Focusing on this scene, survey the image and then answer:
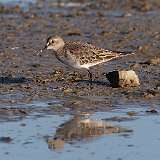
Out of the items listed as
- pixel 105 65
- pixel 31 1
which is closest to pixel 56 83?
pixel 105 65

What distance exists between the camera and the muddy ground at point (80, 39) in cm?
1227

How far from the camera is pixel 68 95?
1235 centimetres

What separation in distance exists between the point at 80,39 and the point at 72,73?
363 cm

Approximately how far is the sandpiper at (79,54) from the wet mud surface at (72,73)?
0.32 metres

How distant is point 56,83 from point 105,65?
1952 mm

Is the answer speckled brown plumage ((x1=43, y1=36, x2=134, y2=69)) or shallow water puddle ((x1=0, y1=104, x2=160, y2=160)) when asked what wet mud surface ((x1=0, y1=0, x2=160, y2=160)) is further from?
speckled brown plumage ((x1=43, y1=36, x2=134, y2=69))

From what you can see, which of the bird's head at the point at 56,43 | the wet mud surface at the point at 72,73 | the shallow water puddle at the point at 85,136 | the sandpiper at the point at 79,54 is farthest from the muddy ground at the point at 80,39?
the shallow water puddle at the point at 85,136

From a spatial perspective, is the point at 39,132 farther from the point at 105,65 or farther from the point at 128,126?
the point at 105,65

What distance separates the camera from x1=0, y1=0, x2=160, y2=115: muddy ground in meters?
12.3

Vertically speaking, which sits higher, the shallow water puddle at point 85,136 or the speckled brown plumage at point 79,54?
the speckled brown plumage at point 79,54

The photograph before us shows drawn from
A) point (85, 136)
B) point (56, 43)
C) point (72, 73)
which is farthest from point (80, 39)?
point (85, 136)

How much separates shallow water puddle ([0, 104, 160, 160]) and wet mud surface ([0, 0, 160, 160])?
0.01m

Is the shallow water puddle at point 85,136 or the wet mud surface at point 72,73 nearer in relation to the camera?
the shallow water puddle at point 85,136

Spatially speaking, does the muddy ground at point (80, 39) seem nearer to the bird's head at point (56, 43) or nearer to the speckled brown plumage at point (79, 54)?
the speckled brown plumage at point (79, 54)
